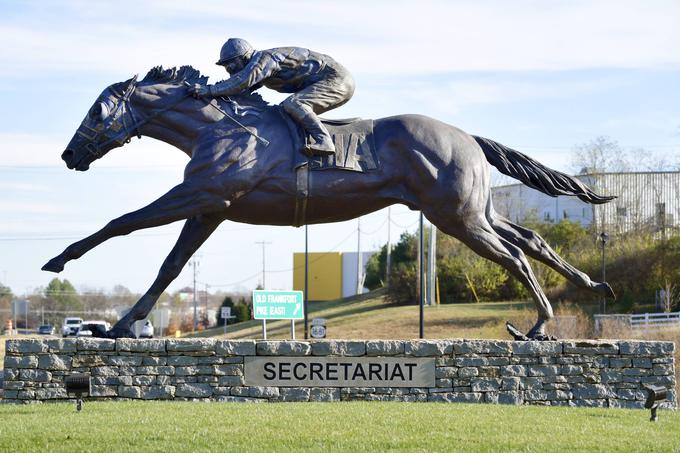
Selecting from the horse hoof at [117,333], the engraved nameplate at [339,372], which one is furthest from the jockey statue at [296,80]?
the horse hoof at [117,333]

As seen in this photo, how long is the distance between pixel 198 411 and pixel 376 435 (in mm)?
1947

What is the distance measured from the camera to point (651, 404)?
30.2ft

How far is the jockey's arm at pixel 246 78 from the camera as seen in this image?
10359 mm

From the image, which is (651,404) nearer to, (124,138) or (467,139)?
Answer: (467,139)

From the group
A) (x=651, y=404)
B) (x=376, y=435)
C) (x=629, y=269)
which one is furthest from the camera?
(x=629, y=269)

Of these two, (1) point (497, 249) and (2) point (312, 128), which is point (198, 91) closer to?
(2) point (312, 128)

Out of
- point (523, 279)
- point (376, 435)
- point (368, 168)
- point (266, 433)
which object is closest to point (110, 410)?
point (266, 433)

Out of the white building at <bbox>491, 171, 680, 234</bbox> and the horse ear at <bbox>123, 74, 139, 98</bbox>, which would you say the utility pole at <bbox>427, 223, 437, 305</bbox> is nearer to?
the white building at <bbox>491, 171, 680, 234</bbox>

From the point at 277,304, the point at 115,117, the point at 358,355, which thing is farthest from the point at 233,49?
the point at 277,304

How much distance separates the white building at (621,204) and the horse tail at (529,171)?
42.6 meters

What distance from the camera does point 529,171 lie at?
1130 centimetres

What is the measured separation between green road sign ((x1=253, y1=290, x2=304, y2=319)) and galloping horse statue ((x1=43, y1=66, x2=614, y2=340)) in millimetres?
19765

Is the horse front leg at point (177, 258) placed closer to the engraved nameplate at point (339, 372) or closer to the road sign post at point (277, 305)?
the engraved nameplate at point (339, 372)

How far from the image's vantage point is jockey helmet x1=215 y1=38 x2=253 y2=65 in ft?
34.9
